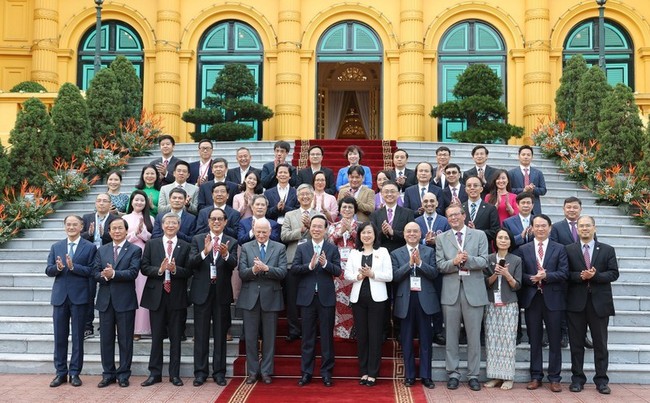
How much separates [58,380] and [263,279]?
2.52 m

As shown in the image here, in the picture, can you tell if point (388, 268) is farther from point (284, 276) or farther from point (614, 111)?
point (614, 111)

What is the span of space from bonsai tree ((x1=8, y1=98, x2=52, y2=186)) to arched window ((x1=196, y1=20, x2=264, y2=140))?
847 centimetres

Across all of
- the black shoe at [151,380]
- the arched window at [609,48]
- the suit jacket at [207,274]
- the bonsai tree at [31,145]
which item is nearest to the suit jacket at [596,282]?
the suit jacket at [207,274]

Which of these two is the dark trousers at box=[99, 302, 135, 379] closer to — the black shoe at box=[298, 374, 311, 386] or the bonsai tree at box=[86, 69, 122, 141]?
the black shoe at box=[298, 374, 311, 386]

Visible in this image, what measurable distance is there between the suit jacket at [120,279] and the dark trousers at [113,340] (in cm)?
8

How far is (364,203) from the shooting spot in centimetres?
966

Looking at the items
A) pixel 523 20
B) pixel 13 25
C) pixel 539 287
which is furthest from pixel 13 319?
pixel 523 20

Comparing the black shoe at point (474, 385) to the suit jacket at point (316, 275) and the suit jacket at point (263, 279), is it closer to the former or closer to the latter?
the suit jacket at point (316, 275)

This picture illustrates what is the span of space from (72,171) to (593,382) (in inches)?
384

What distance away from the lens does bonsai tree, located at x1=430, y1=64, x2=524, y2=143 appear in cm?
1866

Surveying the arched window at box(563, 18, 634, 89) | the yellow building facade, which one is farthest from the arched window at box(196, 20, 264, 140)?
the arched window at box(563, 18, 634, 89)

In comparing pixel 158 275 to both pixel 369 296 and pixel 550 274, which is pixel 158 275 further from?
pixel 550 274

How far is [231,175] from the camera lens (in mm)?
10844

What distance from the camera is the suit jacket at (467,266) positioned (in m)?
8.39
